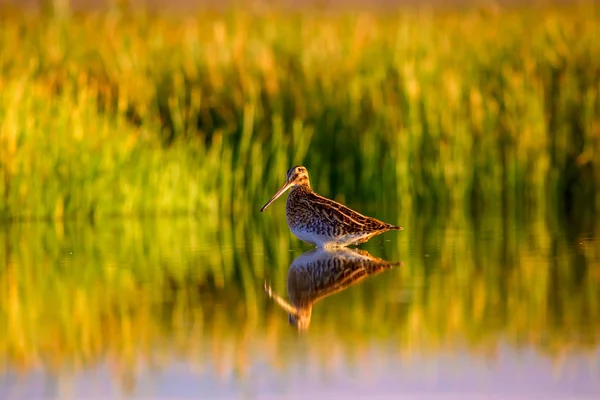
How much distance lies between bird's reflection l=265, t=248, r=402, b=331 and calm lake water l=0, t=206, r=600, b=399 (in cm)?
2

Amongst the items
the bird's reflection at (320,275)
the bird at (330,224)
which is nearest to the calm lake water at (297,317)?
the bird's reflection at (320,275)

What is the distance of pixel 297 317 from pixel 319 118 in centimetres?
794

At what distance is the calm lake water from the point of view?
5418mm

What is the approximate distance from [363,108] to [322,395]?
31.5ft

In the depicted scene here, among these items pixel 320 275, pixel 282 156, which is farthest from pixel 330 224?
pixel 282 156

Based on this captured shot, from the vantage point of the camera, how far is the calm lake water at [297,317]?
5418 millimetres

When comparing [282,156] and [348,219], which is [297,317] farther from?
[282,156]

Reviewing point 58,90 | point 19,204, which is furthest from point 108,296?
point 58,90

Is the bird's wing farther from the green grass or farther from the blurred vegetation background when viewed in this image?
the green grass

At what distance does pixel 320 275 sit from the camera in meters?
8.42

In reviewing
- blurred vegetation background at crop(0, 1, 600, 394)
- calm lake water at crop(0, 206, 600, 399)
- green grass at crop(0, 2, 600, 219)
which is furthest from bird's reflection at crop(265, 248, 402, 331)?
green grass at crop(0, 2, 600, 219)

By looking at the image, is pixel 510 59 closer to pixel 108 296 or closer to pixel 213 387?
pixel 108 296

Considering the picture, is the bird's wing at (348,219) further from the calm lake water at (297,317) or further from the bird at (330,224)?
the calm lake water at (297,317)

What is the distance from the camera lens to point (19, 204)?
12203mm
